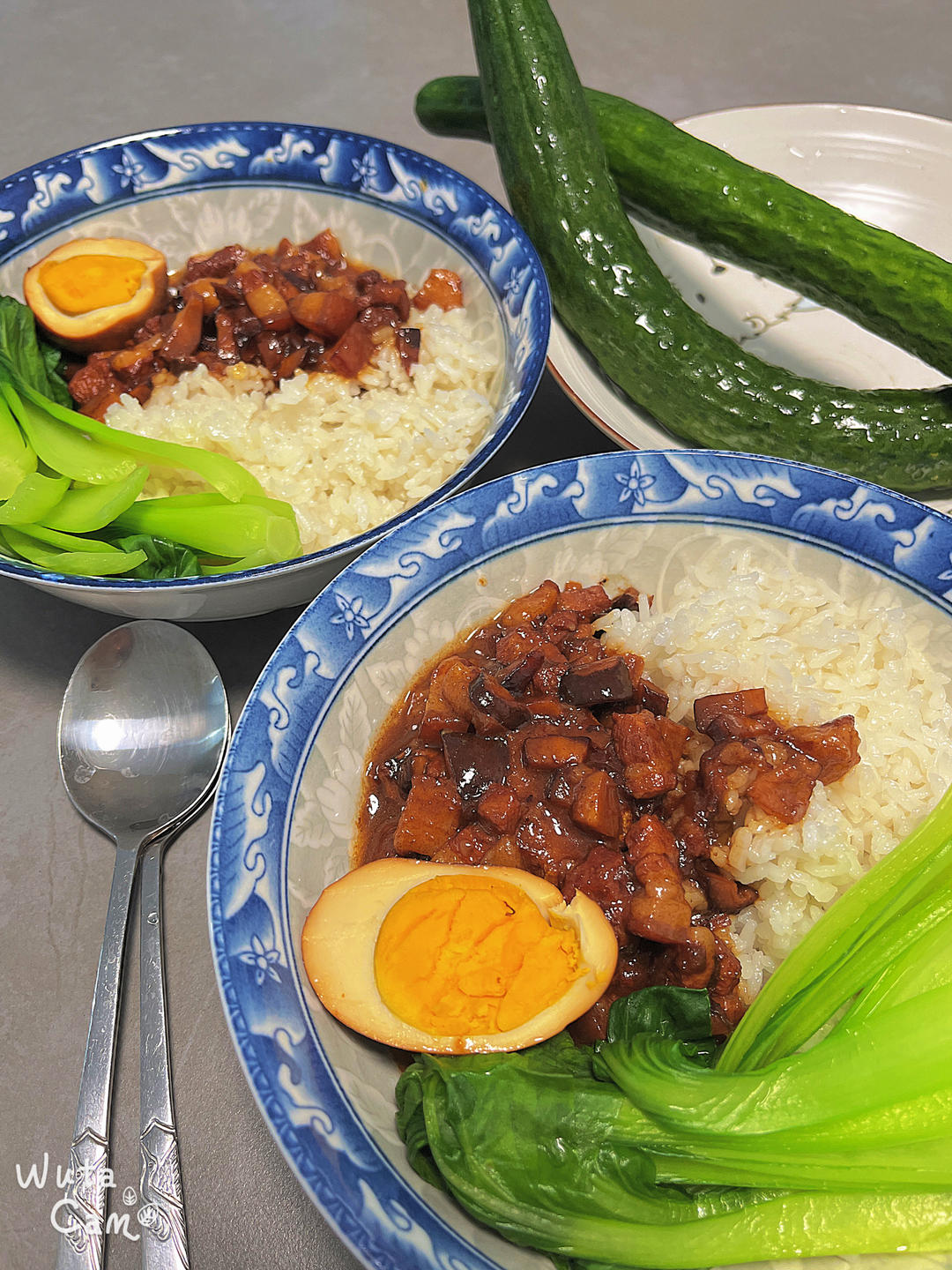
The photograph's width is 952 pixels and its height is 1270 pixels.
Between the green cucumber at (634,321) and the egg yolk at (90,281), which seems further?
the egg yolk at (90,281)

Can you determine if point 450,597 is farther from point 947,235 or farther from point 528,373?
point 947,235

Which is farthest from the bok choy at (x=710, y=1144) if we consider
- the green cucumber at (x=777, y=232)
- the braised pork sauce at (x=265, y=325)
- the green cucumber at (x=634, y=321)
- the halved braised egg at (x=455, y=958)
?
the braised pork sauce at (x=265, y=325)

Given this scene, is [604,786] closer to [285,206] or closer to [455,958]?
[455,958]

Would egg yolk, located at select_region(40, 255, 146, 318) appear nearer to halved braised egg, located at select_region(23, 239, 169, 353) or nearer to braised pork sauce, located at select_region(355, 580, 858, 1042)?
halved braised egg, located at select_region(23, 239, 169, 353)

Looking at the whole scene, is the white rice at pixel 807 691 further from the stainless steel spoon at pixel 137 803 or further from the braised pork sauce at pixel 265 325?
the braised pork sauce at pixel 265 325

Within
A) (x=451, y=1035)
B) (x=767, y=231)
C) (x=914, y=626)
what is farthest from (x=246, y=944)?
(x=767, y=231)

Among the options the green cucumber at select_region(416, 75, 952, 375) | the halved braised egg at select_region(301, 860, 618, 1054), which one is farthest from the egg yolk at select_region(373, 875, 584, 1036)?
the green cucumber at select_region(416, 75, 952, 375)
